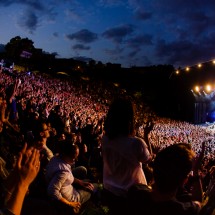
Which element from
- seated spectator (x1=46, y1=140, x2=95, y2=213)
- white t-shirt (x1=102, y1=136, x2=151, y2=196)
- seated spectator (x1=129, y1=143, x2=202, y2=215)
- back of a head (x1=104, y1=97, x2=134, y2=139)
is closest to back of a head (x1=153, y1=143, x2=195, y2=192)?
seated spectator (x1=129, y1=143, x2=202, y2=215)

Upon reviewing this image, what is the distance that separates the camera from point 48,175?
3.87 metres

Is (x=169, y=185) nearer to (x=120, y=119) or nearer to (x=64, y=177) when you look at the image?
(x=120, y=119)

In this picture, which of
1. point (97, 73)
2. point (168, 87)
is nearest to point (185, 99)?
point (168, 87)

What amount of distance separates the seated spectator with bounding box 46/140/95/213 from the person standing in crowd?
66cm

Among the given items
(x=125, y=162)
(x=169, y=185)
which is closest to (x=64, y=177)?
(x=125, y=162)

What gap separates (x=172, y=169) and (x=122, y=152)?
2.98ft

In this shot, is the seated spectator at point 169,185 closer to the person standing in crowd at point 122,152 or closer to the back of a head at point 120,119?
the person standing in crowd at point 122,152

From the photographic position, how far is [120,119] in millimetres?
3223

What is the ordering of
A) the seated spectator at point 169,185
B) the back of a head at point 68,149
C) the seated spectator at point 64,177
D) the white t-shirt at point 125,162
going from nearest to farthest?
the seated spectator at point 169,185
the white t-shirt at point 125,162
the seated spectator at point 64,177
the back of a head at point 68,149

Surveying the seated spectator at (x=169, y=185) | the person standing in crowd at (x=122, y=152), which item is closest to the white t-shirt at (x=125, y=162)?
the person standing in crowd at (x=122, y=152)

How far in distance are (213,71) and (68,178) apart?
9.34 m

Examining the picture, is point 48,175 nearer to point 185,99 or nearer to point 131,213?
point 131,213

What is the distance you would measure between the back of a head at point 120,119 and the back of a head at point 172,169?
0.91m

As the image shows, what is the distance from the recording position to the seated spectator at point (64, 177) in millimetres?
3732
